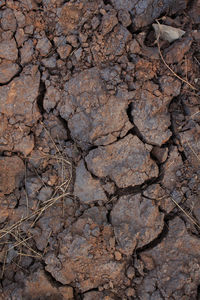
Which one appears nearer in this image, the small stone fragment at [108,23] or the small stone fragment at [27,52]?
the small stone fragment at [108,23]

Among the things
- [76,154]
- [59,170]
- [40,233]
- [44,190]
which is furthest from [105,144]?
[40,233]

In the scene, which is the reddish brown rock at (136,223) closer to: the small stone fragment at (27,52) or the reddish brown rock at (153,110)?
the reddish brown rock at (153,110)

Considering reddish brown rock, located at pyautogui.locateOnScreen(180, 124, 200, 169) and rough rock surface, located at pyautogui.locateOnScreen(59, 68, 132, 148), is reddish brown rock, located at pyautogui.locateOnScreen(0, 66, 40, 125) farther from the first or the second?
reddish brown rock, located at pyautogui.locateOnScreen(180, 124, 200, 169)

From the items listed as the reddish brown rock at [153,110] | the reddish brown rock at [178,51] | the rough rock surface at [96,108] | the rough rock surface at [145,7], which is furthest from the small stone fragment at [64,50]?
the reddish brown rock at [178,51]

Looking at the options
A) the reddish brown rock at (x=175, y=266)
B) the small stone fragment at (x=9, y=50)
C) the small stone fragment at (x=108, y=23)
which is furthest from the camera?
the small stone fragment at (x=9, y=50)

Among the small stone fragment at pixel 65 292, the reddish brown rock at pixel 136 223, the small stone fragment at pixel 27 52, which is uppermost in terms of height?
the small stone fragment at pixel 27 52

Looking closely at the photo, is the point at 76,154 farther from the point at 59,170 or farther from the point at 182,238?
the point at 182,238

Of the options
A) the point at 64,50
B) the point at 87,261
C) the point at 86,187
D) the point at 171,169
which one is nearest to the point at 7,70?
the point at 64,50
